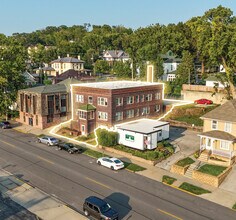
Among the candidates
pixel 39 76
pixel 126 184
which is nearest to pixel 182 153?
pixel 126 184

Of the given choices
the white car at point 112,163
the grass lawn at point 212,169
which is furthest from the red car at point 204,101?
the white car at point 112,163

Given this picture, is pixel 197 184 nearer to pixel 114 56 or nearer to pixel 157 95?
pixel 157 95

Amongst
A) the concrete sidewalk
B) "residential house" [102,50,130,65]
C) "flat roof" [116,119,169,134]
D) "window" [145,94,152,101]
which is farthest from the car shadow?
"residential house" [102,50,130,65]

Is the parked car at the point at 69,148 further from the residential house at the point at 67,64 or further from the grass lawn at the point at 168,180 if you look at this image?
the residential house at the point at 67,64

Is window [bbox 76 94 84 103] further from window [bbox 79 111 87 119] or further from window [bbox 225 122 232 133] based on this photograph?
window [bbox 225 122 232 133]

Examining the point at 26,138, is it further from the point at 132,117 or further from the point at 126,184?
the point at 126,184

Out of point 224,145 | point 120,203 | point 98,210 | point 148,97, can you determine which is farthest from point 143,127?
point 98,210
